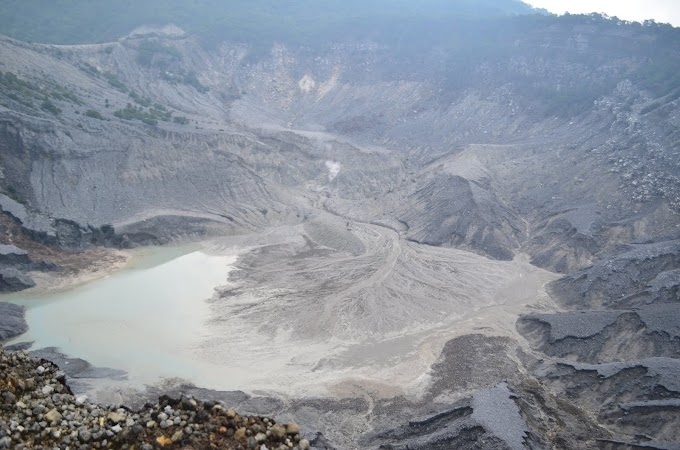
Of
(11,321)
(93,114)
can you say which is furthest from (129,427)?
(93,114)

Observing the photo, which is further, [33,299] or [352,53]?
[352,53]

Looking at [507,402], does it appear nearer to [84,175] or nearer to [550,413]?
[550,413]

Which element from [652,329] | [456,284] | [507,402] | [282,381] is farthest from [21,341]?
[652,329]

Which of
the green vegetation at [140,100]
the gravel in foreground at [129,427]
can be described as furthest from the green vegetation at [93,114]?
the gravel in foreground at [129,427]

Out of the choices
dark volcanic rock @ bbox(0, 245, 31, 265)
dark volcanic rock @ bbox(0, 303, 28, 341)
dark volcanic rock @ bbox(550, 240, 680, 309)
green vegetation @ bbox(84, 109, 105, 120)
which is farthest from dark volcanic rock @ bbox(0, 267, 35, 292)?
dark volcanic rock @ bbox(550, 240, 680, 309)

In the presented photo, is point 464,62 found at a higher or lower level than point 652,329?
higher

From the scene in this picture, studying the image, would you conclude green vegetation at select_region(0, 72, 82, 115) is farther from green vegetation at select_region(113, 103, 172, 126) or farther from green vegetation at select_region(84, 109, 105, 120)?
green vegetation at select_region(113, 103, 172, 126)

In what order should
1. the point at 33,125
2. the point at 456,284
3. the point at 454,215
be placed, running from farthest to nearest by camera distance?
the point at 454,215 → the point at 33,125 → the point at 456,284

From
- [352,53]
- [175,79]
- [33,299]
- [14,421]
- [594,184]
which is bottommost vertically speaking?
[33,299]
